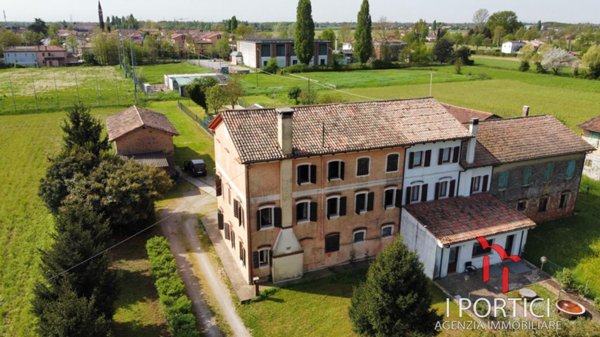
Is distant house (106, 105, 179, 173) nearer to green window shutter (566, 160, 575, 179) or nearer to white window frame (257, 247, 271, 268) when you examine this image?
white window frame (257, 247, 271, 268)

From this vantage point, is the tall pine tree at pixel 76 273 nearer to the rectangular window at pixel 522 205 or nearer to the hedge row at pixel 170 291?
the hedge row at pixel 170 291

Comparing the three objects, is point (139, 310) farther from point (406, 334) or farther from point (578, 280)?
point (578, 280)

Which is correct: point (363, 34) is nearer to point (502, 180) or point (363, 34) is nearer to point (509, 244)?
point (502, 180)

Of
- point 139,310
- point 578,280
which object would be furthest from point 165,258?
point 578,280

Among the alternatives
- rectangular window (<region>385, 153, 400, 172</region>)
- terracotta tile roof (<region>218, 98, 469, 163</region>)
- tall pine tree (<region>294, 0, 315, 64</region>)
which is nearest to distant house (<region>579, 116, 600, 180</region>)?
terracotta tile roof (<region>218, 98, 469, 163</region>)

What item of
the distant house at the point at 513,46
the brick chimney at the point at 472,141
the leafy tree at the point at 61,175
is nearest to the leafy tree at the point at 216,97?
the leafy tree at the point at 61,175

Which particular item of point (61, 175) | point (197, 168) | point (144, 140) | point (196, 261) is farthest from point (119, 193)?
point (144, 140)
